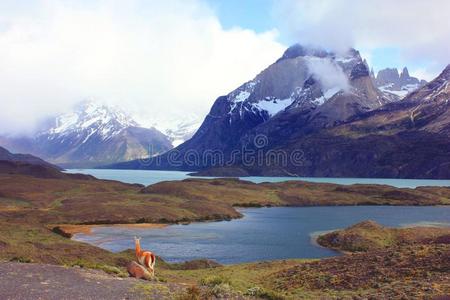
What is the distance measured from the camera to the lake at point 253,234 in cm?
7294

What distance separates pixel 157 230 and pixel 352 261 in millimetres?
→ 64680

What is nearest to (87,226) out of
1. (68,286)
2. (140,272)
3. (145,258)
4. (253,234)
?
(253,234)

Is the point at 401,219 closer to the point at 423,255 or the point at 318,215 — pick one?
the point at 318,215

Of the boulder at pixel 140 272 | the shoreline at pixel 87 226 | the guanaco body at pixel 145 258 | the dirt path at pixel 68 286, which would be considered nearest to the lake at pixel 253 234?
the shoreline at pixel 87 226

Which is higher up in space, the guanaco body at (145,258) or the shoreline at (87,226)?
the guanaco body at (145,258)

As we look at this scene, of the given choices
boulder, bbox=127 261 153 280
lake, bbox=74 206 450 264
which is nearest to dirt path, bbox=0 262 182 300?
boulder, bbox=127 261 153 280

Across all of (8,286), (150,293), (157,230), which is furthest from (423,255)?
(157,230)

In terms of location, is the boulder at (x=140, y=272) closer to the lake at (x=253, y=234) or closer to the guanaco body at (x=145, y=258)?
the guanaco body at (x=145, y=258)

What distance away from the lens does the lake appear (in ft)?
239

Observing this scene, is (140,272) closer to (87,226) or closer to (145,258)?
(145,258)

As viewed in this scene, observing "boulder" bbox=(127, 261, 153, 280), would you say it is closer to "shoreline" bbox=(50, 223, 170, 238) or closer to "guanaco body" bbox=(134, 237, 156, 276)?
"guanaco body" bbox=(134, 237, 156, 276)

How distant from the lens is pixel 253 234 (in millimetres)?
94250

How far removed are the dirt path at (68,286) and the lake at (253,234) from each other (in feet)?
134

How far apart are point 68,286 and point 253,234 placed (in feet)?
236
